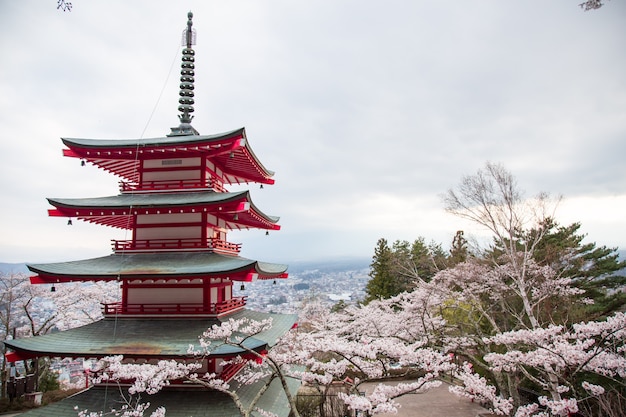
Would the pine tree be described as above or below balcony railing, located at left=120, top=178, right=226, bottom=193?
below

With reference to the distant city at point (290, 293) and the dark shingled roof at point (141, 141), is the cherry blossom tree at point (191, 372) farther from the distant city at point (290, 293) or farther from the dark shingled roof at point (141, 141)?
the dark shingled roof at point (141, 141)

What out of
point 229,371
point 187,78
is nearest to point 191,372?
point 229,371

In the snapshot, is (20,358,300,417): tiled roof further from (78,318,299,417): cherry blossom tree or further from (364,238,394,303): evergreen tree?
(364,238,394,303): evergreen tree

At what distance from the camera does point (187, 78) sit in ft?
43.7

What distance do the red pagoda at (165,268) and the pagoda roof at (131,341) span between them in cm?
3

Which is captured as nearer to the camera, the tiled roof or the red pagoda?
the tiled roof

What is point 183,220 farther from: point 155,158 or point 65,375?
point 65,375

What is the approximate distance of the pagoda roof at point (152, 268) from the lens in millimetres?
9031

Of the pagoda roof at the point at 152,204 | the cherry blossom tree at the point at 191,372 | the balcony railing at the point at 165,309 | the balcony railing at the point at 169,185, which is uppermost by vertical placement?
the balcony railing at the point at 169,185

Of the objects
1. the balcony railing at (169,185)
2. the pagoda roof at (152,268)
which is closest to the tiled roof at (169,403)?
the pagoda roof at (152,268)

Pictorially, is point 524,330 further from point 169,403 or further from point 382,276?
point 382,276

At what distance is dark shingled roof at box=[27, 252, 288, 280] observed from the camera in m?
9.09

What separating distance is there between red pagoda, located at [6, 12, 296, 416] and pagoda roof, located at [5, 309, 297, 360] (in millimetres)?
26

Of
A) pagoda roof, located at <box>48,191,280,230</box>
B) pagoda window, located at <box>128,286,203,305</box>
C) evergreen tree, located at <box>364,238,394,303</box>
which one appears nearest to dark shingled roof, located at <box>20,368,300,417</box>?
pagoda window, located at <box>128,286,203,305</box>
